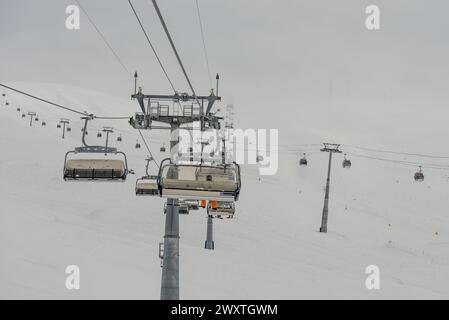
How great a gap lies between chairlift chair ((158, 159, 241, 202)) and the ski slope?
5734 mm

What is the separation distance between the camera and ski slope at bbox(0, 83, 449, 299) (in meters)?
Answer: 18.3

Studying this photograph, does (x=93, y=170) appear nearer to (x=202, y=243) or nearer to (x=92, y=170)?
(x=92, y=170)

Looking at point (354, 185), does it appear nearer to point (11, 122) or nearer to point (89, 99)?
point (11, 122)

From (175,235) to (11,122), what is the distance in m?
72.2

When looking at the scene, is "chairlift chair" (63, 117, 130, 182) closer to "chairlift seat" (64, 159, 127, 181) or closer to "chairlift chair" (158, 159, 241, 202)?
"chairlift seat" (64, 159, 127, 181)

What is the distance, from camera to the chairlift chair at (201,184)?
11117 mm

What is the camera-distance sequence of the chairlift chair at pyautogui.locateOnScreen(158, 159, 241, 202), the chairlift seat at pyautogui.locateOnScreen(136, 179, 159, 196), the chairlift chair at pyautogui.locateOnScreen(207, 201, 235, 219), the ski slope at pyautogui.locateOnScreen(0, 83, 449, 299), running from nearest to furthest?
1. the chairlift chair at pyautogui.locateOnScreen(158, 159, 241, 202)
2. the ski slope at pyautogui.locateOnScreen(0, 83, 449, 299)
3. the chairlift seat at pyautogui.locateOnScreen(136, 179, 159, 196)
4. the chairlift chair at pyautogui.locateOnScreen(207, 201, 235, 219)

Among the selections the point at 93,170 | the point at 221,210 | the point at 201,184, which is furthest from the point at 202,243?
the point at 201,184

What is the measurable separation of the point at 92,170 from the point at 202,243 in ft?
54.0

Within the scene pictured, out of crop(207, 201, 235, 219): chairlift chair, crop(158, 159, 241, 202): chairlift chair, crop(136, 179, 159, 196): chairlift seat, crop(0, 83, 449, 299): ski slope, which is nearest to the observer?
crop(158, 159, 241, 202): chairlift chair

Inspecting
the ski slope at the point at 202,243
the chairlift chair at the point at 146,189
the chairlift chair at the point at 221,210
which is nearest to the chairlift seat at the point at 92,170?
the ski slope at the point at 202,243

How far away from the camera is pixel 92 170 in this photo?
44.4 ft

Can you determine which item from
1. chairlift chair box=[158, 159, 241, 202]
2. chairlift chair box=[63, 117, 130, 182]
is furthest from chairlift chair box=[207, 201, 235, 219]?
chairlift chair box=[158, 159, 241, 202]
